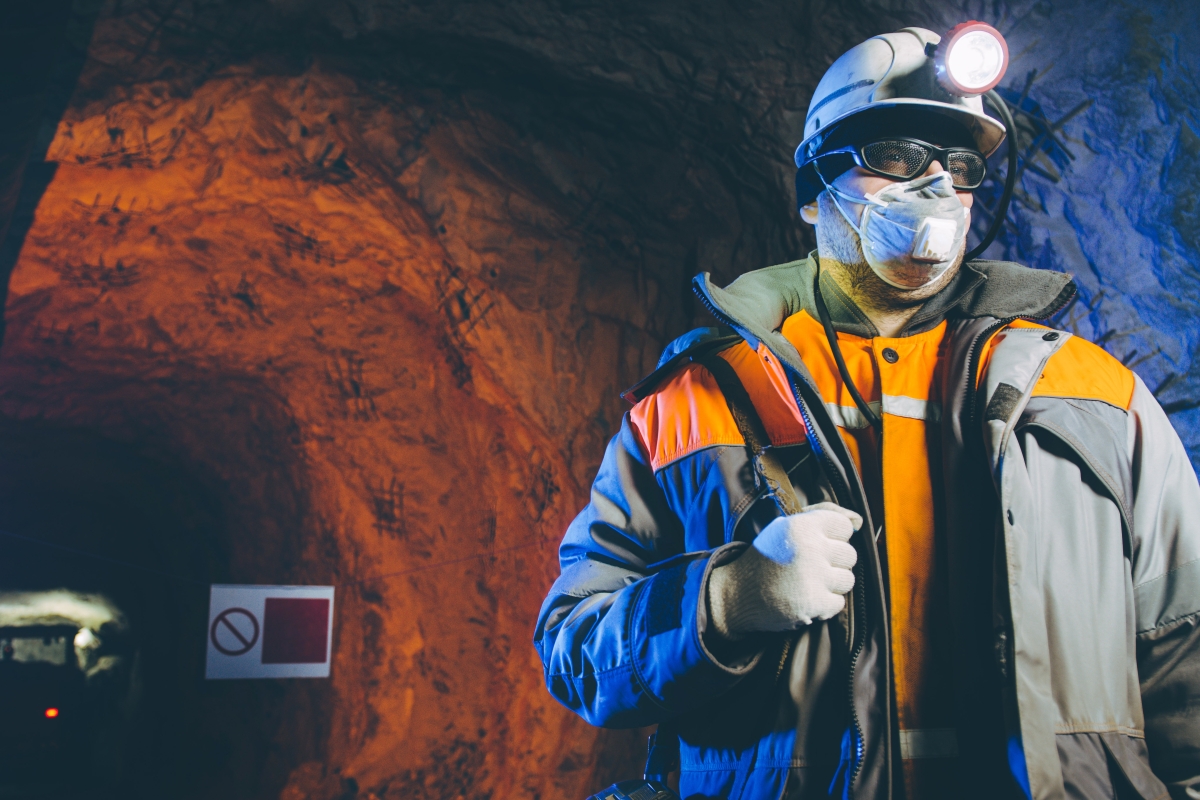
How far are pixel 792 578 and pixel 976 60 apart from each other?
37.6 inches

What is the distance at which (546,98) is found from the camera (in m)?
2.99

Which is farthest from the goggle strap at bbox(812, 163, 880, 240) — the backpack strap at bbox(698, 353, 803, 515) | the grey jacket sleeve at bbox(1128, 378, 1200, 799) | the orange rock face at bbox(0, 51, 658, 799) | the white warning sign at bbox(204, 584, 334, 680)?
the white warning sign at bbox(204, 584, 334, 680)

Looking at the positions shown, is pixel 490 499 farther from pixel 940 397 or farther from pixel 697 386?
pixel 940 397

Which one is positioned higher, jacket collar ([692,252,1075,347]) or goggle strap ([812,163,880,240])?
goggle strap ([812,163,880,240])

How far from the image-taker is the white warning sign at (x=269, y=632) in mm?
3936

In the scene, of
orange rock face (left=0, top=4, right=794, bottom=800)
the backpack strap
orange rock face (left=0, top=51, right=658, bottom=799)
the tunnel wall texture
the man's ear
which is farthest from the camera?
orange rock face (left=0, top=51, right=658, bottom=799)

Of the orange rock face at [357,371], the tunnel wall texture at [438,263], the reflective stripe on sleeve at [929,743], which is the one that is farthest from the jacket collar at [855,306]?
the orange rock face at [357,371]

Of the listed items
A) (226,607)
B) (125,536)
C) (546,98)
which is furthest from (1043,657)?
(125,536)

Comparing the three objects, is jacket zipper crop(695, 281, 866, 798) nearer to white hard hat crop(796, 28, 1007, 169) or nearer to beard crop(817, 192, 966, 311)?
beard crop(817, 192, 966, 311)

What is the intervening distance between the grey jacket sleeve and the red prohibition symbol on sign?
380cm

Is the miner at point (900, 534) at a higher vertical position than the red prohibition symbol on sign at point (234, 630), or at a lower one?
higher

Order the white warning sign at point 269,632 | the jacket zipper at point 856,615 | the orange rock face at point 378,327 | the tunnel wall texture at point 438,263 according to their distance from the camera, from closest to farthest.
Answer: the jacket zipper at point 856,615
the tunnel wall texture at point 438,263
the orange rock face at point 378,327
the white warning sign at point 269,632

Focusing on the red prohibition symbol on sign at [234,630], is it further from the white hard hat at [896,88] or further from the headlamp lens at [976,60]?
the headlamp lens at [976,60]

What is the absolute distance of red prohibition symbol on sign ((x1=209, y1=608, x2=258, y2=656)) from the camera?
3.95m
